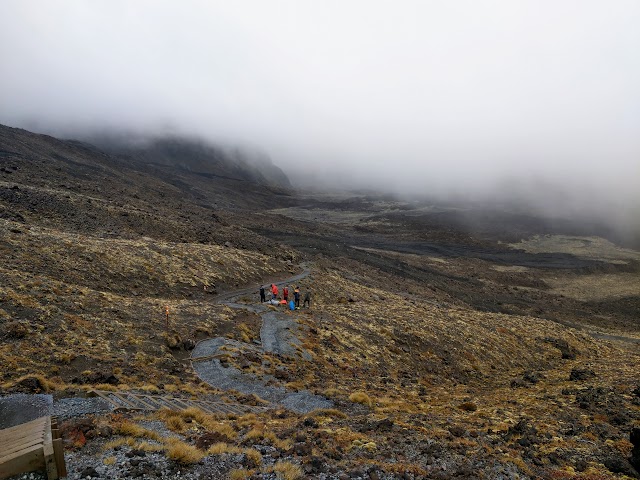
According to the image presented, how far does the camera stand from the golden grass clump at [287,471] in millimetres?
9266

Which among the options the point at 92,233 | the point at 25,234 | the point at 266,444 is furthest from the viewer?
the point at 92,233

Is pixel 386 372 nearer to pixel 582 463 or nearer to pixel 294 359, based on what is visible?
pixel 294 359

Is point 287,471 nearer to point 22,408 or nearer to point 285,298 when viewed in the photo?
point 22,408

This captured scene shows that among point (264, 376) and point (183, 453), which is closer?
point (183, 453)

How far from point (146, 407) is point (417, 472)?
351 inches

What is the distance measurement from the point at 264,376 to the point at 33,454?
13097 millimetres

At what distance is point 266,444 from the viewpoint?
1129cm

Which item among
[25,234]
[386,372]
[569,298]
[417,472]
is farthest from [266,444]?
[569,298]

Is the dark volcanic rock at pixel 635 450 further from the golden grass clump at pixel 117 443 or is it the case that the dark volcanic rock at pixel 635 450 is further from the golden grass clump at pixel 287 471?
the golden grass clump at pixel 117 443

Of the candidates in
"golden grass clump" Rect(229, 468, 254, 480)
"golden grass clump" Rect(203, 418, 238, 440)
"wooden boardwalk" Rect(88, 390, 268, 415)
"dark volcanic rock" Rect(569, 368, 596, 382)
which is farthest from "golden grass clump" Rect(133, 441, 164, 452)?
"dark volcanic rock" Rect(569, 368, 596, 382)

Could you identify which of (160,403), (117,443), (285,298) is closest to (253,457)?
Result: (117,443)

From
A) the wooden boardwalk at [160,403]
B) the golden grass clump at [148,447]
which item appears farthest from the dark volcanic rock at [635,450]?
the golden grass clump at [148,447]

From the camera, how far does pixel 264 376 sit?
19688mm

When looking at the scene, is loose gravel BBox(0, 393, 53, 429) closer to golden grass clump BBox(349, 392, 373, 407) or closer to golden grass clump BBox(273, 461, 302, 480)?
golden grass clump BBox(273, 461, 302, 480)
